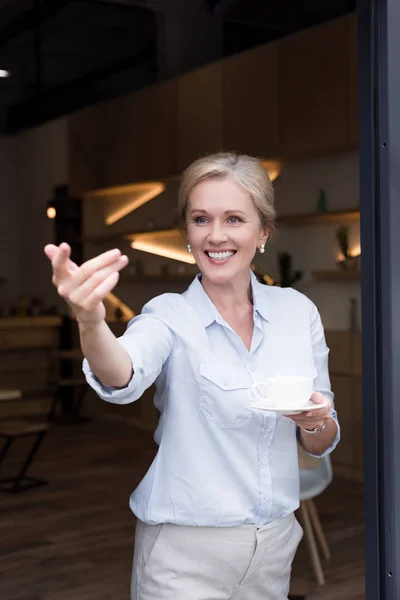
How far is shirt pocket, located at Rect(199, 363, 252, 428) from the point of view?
146 cm

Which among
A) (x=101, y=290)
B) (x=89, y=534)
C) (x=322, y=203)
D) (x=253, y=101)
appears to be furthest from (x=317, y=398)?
(x=253, y=101)

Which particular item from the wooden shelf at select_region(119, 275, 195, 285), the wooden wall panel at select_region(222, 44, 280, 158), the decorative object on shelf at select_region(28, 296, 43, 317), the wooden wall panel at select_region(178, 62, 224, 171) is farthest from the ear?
the decorative object on shelf at select_region(28, 296, 43, 317)

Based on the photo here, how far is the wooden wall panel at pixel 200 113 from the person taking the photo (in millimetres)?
6480

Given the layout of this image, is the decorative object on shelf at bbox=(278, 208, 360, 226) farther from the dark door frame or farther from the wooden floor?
the dark door frame

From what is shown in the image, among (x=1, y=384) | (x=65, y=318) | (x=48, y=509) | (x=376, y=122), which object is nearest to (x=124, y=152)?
(x=65, y=318)

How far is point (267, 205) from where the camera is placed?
5.05 ft

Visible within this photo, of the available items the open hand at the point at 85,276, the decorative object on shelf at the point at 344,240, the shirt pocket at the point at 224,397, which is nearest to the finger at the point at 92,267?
the open hand at the point at 85,276

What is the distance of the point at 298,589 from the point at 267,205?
243 cm

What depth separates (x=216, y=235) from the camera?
1.45 metres

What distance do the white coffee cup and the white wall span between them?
14.2 ft

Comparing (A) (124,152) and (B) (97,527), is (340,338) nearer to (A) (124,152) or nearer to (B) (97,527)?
(B) (97,527)

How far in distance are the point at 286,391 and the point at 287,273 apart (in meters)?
4.83

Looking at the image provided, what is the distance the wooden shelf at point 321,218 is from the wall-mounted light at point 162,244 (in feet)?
4.98

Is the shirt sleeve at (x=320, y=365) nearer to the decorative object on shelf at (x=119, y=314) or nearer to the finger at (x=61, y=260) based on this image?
the finger at (x=61, y=260)
